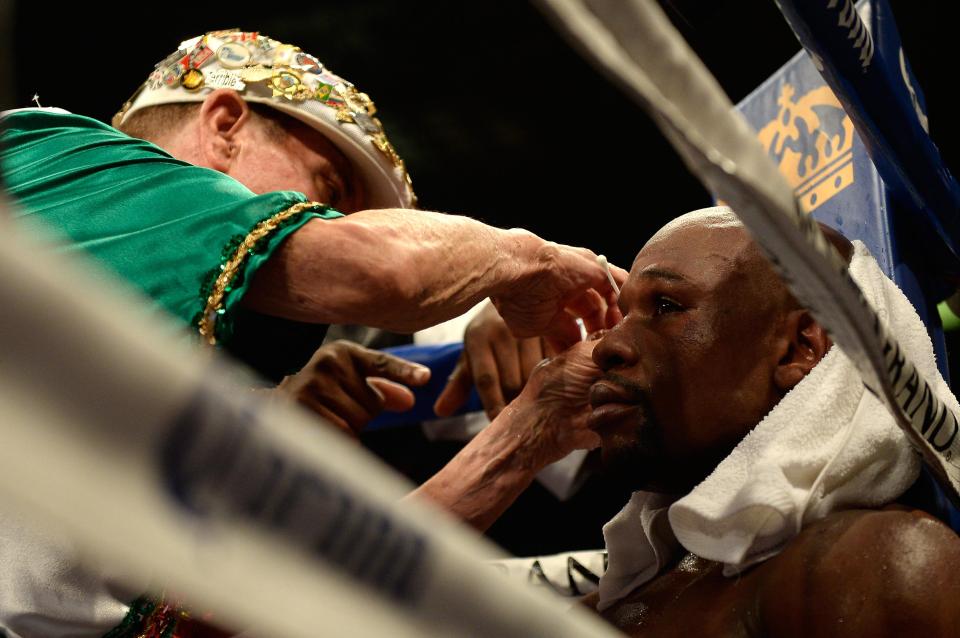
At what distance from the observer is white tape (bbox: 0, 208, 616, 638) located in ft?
1.10

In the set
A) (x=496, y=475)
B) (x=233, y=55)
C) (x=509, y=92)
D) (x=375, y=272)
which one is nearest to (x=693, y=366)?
(x=375, y=272)

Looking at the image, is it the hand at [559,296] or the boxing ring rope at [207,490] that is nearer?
the boxing ring rope at [207,490]

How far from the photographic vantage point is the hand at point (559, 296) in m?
1.39

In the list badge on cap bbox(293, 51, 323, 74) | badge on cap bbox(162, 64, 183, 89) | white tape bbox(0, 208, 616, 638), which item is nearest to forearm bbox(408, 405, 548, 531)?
badge on cap bbox(293, 51, 323, 74)

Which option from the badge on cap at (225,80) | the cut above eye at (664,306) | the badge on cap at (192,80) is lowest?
the cut above eye at (664,306)

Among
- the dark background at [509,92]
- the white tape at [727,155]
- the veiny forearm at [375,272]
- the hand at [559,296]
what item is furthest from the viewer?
the dark background at [509,92]

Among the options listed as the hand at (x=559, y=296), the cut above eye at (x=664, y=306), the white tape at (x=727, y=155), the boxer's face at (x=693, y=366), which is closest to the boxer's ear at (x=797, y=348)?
the boxer's face at (x=693, y=366)

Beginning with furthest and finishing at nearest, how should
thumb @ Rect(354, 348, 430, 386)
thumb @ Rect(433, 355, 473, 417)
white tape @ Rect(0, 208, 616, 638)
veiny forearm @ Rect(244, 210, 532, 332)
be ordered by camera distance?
1. thumb @ Rect(433, 355, 473, 417)
2. thumb @ Rect(354, 348, 430, 386)
3. veiny forearm @ Rect(244, 210, 532, 332)
4. white tape @ Rect(0, 208, 616, 638)

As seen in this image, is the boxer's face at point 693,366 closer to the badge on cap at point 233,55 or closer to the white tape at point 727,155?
the white tape at point 727,155

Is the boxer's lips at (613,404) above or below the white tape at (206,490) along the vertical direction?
below

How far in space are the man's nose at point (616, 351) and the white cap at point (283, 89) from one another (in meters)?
0.53

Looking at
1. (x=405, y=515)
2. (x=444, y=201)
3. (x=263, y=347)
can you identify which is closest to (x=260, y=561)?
(x=405, y=515)

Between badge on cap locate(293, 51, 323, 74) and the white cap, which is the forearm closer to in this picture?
the white cap

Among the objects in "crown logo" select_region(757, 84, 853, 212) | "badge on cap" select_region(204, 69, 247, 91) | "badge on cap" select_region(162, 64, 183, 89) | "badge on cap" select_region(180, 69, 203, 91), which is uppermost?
"badge on cap" select_region(162, 64, 183, 89)
